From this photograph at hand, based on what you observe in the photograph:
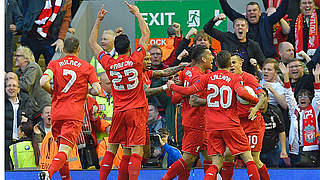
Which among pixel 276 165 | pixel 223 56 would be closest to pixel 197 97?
pixel 223 56

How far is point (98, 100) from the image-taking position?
35.1 feet

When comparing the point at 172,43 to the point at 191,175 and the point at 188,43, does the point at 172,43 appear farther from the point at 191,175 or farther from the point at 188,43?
the point at 191,175

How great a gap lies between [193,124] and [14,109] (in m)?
4.40

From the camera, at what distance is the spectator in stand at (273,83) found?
1016 cm

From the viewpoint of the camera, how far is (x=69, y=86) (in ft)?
25.7

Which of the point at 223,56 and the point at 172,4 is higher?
the point at 172,4

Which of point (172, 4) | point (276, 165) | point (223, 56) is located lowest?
point (276, 165)

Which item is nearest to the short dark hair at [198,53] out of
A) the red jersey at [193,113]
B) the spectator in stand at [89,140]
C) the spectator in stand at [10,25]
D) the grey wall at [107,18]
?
the red jersey at [193,113]

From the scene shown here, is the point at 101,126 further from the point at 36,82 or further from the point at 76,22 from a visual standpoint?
the point at 76,22

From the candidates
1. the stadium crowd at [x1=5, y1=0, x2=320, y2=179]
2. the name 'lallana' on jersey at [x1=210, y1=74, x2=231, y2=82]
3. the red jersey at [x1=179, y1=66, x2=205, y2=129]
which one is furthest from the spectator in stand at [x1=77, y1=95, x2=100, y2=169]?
the name 'lallana' on jersey at [x1=210, y1=74, x2=231, y2=82]

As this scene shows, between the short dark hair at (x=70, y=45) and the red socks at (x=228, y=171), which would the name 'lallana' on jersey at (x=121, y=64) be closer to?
the short dark hair at (x=70, y=45)

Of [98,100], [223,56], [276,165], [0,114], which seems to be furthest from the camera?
[98,100]

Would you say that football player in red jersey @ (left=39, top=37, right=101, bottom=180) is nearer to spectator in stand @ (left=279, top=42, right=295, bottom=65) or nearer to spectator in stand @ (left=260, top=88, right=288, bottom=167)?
spectator in stand @ (left=260, top=88, right=288, bottom=167)

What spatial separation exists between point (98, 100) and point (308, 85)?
152 inches
